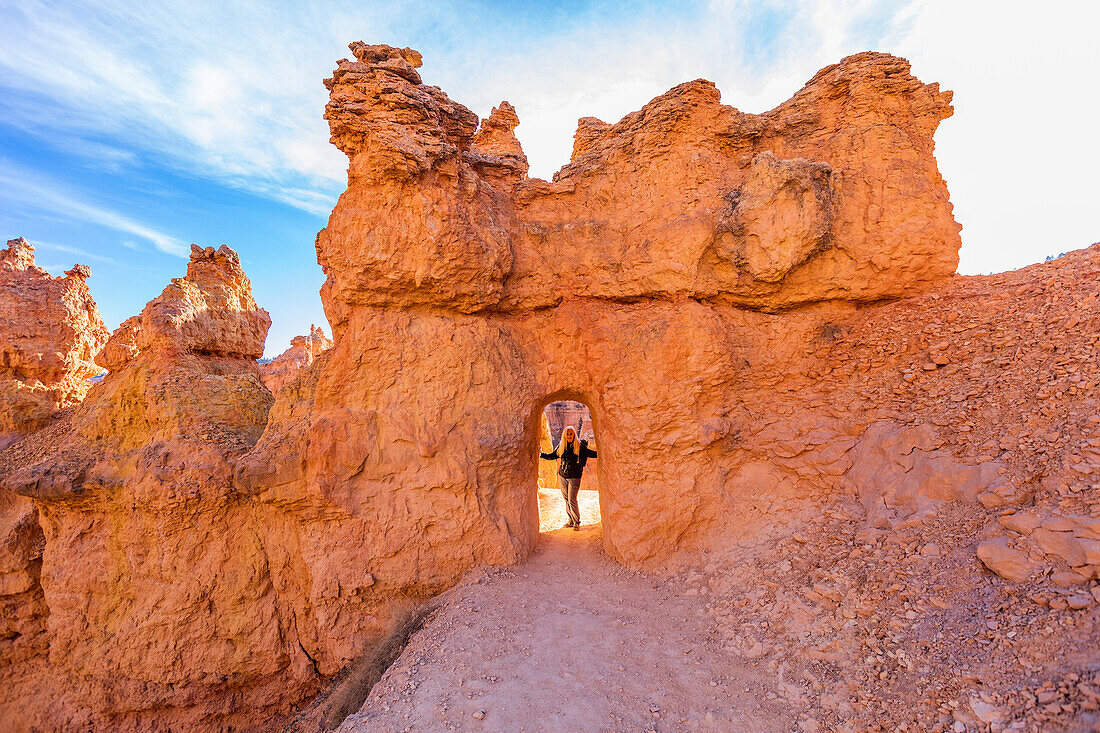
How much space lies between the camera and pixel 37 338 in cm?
750

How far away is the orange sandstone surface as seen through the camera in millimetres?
5516

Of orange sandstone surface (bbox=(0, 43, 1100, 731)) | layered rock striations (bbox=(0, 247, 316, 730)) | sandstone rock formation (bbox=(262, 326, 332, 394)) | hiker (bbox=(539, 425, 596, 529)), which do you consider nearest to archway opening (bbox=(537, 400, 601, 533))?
hiker (bbox=(539, 425, 596, 529))

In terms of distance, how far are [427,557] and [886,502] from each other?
16.9 ft

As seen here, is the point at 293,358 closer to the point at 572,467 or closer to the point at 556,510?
the point at 556,510

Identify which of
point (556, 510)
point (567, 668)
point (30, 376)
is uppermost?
point (30, 376)

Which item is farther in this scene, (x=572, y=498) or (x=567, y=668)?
(x=572, y=498)

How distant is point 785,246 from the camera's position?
19.4ft

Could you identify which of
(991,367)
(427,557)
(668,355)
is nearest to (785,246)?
(668,355)

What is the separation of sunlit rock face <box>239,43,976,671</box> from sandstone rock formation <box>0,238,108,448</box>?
4.73m

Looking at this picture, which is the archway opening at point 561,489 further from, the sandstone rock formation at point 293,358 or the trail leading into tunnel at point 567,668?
the sandstone rock formation at point 293,358

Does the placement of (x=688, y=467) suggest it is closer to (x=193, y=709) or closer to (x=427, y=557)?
(x=427, y=557)

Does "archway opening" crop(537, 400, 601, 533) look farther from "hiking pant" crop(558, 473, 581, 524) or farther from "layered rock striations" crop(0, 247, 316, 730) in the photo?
"layered rock striations" crop(0, 247, 316, 730)

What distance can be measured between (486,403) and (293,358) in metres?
19.3

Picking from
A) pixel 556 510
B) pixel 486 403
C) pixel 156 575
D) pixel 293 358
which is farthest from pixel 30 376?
pixel 293 358
